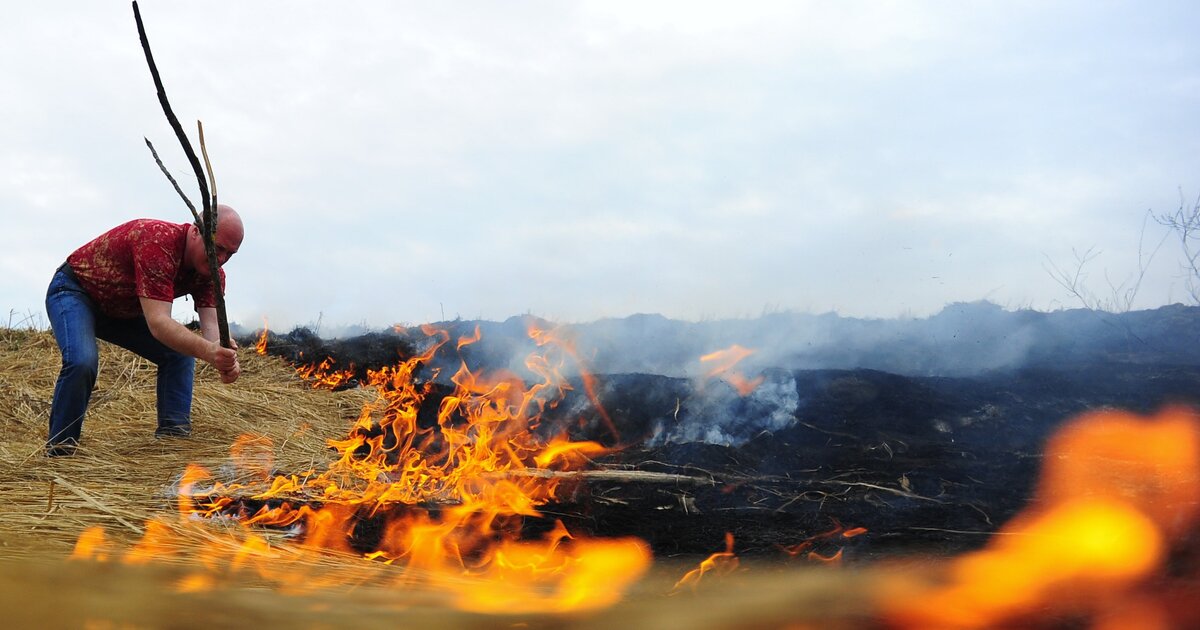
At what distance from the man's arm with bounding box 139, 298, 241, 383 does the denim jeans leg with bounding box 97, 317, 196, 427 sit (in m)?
0.58

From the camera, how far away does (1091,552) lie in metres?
2.57

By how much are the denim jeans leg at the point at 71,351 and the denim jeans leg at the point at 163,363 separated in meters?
0.16

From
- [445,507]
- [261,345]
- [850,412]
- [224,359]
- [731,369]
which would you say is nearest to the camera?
[445,507]

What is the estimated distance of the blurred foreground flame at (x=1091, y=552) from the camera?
2070 mm

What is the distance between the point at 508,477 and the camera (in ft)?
11.8

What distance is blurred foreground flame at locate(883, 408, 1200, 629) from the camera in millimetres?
2070

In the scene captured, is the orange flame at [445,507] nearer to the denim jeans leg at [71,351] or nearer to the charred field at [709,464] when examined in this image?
the charred field at [709,464]

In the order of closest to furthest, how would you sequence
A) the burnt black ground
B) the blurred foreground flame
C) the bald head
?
the blurred foreground flame → the burnt black ground → the bald head

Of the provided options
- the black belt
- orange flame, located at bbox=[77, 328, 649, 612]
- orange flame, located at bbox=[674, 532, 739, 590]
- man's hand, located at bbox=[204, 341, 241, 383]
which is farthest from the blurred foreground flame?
the black belt

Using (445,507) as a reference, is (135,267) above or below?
above

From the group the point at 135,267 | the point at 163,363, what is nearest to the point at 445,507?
the point at 135,267

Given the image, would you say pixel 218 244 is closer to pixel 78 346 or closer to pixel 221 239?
pixel 221 239

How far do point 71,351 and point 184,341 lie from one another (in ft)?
2.81

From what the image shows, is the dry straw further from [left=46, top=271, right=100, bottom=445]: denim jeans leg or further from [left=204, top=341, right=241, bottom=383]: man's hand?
[left=204, top=341, right=241, bottom=383]: man's hand
